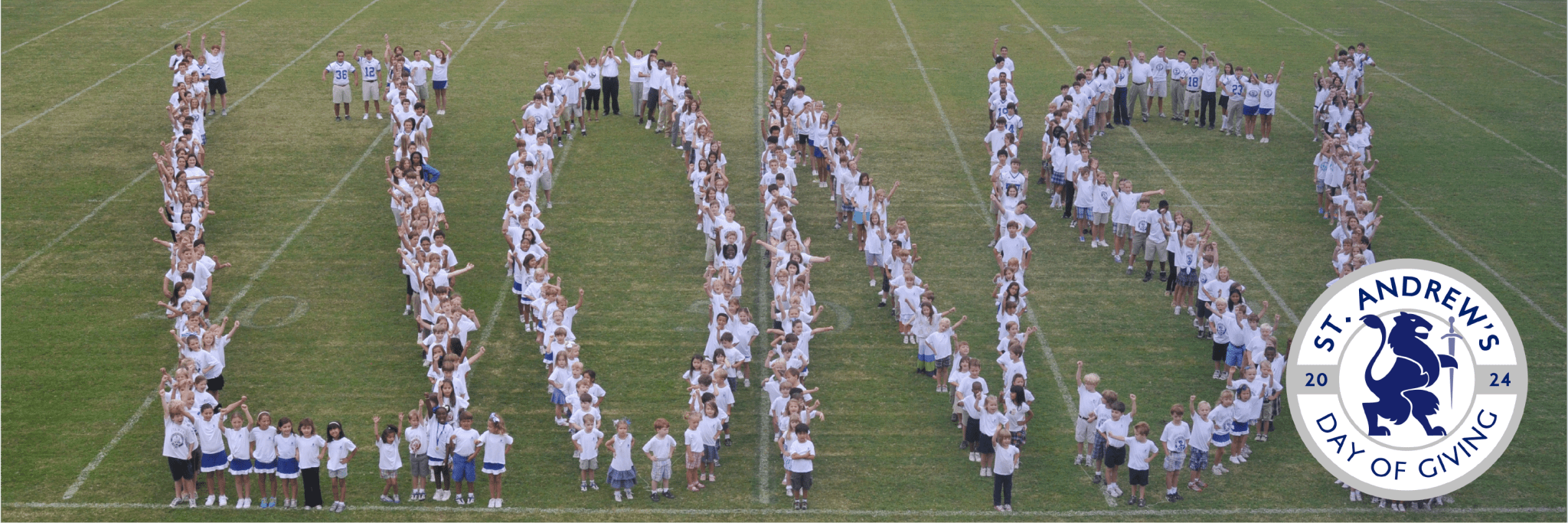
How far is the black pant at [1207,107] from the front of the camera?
2662 centimetres

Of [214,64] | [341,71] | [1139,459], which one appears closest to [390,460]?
[1139,459]

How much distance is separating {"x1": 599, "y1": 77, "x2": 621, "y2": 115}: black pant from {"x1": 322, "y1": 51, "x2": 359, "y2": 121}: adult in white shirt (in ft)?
15.7

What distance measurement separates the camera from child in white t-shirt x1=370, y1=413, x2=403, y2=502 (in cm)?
1361

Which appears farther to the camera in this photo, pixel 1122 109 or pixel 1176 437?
pixel 1122 109

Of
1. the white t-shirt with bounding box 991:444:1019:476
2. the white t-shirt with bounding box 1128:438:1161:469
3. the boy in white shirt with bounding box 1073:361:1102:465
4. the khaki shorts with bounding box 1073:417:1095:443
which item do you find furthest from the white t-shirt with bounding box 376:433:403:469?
the white t-shirt with bounding box 1128:438:1161:469

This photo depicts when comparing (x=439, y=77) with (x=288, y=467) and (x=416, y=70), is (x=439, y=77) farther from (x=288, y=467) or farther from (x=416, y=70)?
(x=288, y=467)

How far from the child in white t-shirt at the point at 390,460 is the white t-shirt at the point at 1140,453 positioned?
24.4ft

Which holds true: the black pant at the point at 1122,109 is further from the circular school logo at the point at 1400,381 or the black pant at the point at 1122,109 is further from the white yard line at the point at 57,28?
the white yard line at the point at 57,28

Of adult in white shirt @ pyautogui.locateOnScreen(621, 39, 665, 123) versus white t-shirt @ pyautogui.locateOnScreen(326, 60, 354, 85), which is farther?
adult in white shirt @ pyautogui.locateOnScreen(621, 39, 665, 123)

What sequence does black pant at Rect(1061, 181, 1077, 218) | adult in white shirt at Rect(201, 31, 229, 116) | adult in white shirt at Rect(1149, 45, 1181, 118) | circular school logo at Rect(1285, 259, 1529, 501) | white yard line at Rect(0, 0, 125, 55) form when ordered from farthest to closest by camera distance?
1. white yard line at Rect(0, 0, 125, 55)
2. adult in white shirt at Rect(1149, 45, 1181, 118)
3. adult in white shirt at Rect(201, 31, 229, 116)
4. black pant at Rect(1061, 181, 1077, 218)
5. circular school logo at Rect(1285, 259, 1529, 501)

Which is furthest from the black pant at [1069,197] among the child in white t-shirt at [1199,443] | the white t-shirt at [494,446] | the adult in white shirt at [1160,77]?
the white t-shirt at [494,446]

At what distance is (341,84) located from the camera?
84.8 feet

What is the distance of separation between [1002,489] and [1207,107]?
603 inches

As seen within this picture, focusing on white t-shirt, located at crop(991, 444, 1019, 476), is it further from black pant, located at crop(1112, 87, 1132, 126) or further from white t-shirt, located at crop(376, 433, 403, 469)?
black pant, located at crop(1112, 87, 1132, 126)
